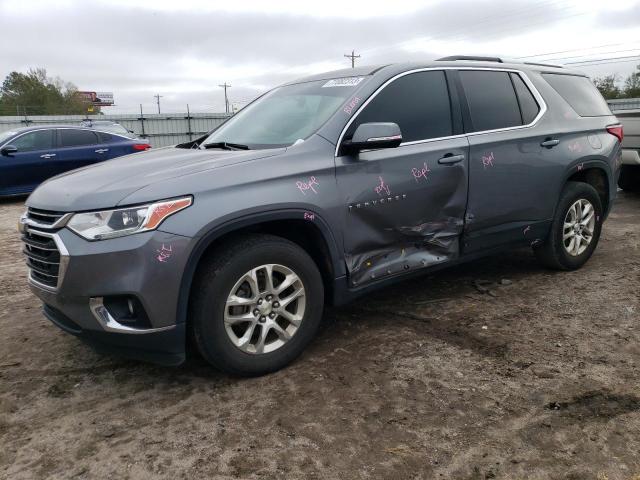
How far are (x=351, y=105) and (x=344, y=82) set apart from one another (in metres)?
0.36

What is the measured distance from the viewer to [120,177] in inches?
116

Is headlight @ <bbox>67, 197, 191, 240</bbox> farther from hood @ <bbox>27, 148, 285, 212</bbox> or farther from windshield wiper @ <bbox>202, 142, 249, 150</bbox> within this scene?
windshield wiper @ <bbox>202, 142, 249, 150</bbox>

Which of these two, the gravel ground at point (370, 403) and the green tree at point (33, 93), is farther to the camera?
the green tree at point (33, 93)

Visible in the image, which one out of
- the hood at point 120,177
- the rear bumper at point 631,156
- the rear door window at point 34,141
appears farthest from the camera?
the rear door window at point 34,141

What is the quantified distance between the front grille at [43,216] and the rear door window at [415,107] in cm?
179

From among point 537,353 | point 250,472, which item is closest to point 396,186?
point 537,353

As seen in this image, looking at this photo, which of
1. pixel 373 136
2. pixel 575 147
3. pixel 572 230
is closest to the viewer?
pixel 373 136

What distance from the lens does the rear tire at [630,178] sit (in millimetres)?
8688

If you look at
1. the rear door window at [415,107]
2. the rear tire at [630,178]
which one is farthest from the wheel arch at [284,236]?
the rear tire at [630,178]

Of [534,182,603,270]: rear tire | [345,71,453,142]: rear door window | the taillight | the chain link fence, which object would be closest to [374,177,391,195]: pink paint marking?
[345,71,453,142]: rear door window

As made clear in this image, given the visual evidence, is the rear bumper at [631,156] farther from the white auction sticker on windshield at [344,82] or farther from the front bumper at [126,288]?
the front bumper at [126,288]

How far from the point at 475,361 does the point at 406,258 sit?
813 mm

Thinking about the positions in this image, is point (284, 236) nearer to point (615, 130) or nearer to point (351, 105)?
point (351, 105)

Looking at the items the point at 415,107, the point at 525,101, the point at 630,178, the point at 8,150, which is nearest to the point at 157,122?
the point at 8,150
